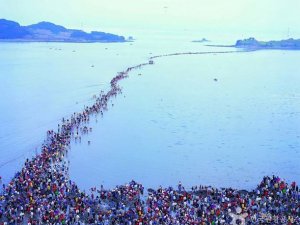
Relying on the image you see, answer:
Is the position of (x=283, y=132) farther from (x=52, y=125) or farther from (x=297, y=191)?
(x=52, y=125)

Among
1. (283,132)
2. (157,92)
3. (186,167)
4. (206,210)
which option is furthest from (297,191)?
(157,92)

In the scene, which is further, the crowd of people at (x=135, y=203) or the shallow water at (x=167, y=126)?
the shallow water at (x=167, y=126)

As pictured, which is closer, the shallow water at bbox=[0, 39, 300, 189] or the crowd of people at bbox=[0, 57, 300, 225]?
the crowd of people at bbox=[0, 57, 300, 225]

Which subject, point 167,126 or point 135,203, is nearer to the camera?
point 135,203
